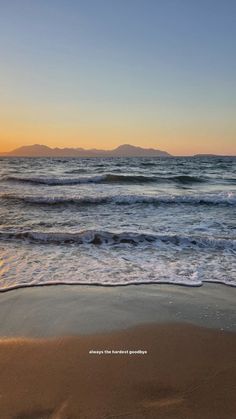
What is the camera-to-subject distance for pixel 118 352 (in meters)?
3.66

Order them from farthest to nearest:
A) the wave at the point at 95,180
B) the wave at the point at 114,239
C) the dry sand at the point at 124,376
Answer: the wave at the point at 95,180, the wave at the point at 114,239, the dry sand at the point at 124,376

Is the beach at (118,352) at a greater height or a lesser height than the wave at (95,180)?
lesser

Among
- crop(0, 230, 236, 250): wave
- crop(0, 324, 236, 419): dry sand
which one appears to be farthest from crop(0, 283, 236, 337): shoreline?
crop(0, 230, 236, 250): wave

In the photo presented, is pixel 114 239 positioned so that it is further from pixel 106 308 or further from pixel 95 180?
pixel 95 180

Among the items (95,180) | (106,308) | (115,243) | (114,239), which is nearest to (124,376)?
(106,308)

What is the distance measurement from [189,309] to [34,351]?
6.56 ft

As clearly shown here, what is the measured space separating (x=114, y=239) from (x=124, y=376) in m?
5.21

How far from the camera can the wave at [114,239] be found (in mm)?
8039

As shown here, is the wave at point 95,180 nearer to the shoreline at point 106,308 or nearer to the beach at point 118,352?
the shoreline at point 106,308

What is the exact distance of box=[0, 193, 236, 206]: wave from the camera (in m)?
14.8

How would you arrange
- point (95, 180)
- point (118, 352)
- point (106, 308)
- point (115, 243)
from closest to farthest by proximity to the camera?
point (118, 352) < point (106, 308) < point (115, 243) < point (95, 180)

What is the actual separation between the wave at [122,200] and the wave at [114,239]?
5.82 metres

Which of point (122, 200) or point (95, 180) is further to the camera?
point (95, 180)

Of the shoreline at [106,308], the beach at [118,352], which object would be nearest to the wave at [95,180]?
the shoreline at [106,308]
